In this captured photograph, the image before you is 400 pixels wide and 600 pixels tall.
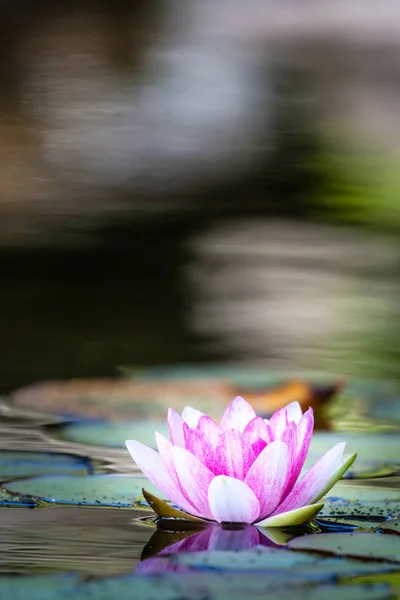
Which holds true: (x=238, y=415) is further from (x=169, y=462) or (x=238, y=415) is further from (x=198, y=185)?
(x=198, y=185)

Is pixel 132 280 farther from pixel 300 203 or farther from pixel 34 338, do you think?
pixel 300 203

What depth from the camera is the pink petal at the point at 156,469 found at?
2.58 feet

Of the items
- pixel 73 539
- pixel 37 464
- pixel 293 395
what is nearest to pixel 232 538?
pixel 73 539

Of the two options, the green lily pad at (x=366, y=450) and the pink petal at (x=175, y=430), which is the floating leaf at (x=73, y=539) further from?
the green lily pad at (x=366, y=450)

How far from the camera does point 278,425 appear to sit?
2.59 feet

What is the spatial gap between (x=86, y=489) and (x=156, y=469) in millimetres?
154

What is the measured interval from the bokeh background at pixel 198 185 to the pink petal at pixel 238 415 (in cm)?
83

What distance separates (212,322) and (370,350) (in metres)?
0.54

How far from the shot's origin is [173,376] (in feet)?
4.98

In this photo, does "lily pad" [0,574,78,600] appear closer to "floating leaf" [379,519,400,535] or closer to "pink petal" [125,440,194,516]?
"pink petal" [125,440,194,516]

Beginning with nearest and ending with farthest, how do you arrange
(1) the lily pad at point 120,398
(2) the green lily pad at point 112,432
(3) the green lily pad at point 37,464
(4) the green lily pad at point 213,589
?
(4) the green lily pad at point 213,589 → (3) the green lily pad at point 37,464 → (2) the green lily pad at point 112,432 → (1) the lily pad at point 120,398

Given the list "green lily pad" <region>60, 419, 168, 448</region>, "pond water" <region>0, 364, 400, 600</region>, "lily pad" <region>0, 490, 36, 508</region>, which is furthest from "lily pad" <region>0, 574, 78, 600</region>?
"green lily pad" <region>60, 419, 168, 448</region>

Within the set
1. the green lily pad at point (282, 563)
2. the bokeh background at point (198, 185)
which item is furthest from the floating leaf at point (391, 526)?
the bokeh background at point (198, 185)

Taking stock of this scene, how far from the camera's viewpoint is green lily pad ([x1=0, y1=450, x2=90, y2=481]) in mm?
981
